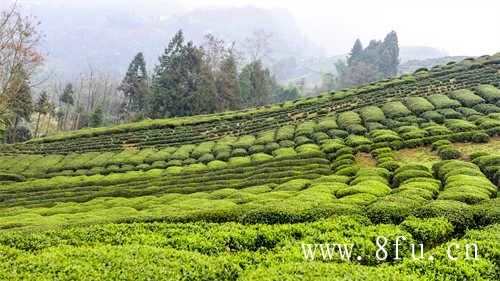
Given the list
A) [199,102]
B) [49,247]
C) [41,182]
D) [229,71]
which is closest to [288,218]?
[49,247]

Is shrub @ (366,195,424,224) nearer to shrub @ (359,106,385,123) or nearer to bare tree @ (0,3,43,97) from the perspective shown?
shrub @ (359,106,385,123)

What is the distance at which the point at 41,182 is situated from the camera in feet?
108

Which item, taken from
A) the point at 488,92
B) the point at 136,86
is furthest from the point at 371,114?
the point at 136,86

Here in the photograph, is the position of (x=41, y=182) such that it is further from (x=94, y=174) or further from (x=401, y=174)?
(x=401, y=174)

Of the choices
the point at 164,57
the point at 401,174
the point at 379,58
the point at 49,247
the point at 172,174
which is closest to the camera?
the point at 49,247

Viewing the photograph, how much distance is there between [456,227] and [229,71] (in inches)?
2744

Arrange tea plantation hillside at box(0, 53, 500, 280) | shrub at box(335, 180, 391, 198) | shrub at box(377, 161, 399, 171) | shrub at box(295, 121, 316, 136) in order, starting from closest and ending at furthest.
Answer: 1. tea plantation hillside at box(0, 53, 500, 280)
2. shrub at box(335, 180, 391, 198)
3. shrub at box(377, 161, 399, 171)
4. shrub at box(295, 121, 316, 136)

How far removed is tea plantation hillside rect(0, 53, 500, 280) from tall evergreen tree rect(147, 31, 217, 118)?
16839 millimetres

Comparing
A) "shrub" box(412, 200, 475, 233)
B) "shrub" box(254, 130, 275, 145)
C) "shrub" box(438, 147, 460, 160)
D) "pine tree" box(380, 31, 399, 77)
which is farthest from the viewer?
"pine tree" box(380, 31, 399, 77)

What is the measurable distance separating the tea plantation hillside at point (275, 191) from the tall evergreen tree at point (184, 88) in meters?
16.8

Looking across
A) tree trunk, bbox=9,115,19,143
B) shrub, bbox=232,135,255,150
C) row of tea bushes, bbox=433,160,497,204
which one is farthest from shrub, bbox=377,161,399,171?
tree trunk, bbox=9,115,19,143

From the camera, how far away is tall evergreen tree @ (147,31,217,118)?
7006 cm

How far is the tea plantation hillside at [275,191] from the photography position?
8844 millimetres

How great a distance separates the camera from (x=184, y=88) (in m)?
70.6
